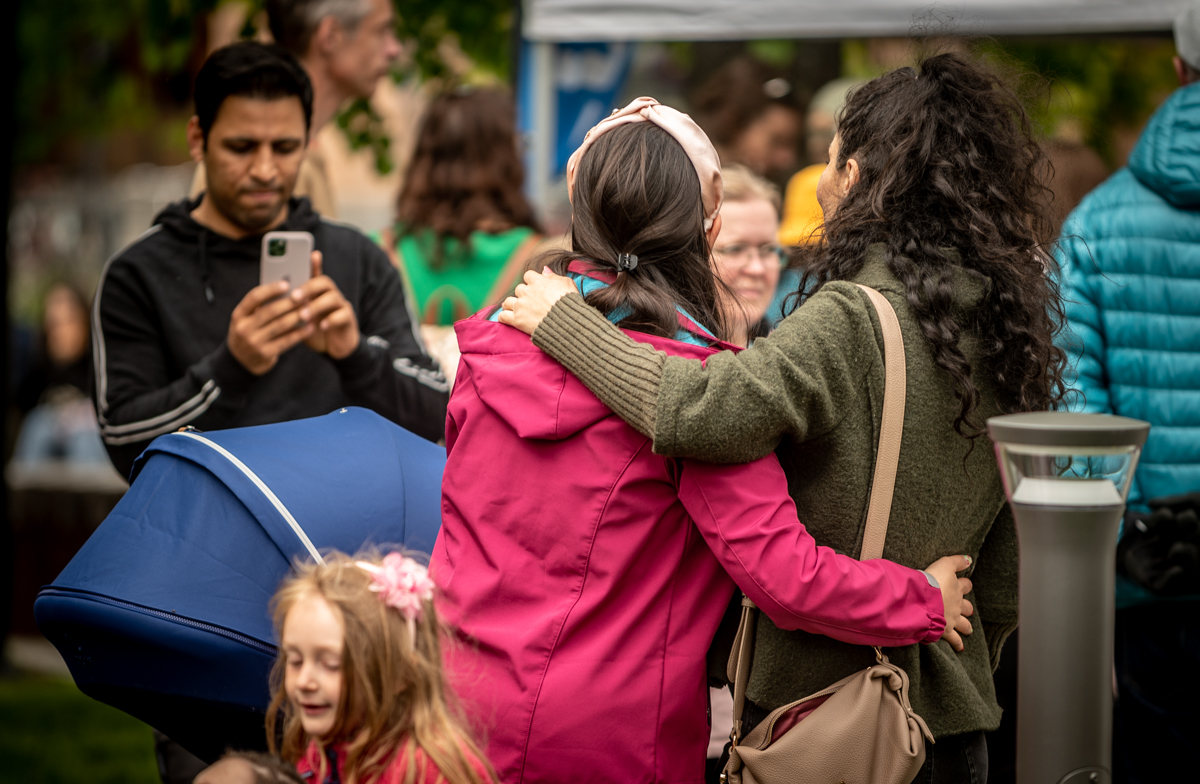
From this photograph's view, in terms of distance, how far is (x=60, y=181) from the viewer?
20.2 m

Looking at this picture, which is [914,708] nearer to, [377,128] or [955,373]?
[955,373]

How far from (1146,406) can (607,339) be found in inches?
73.6

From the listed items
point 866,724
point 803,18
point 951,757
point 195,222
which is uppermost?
point 803,18

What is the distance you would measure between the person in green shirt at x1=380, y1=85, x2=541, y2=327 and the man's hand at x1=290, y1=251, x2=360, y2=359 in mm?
1157

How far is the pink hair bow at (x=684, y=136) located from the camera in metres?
2.20

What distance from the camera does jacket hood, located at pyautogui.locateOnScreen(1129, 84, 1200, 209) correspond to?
3.18 meters

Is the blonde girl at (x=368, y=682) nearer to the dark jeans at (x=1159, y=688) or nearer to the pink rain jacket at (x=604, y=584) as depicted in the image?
the pink rain jacket at (x=604, y=584)

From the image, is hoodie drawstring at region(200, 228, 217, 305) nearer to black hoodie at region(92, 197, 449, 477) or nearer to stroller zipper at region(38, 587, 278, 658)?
black hoodie at region(92, 197, 449, 477)

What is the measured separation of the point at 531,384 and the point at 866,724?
2.68ft

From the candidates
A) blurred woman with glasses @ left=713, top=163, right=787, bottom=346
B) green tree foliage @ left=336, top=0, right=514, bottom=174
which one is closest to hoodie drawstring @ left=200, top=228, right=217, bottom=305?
blurred woman with glasses @ left=713, top=163, right=787, bottom=346

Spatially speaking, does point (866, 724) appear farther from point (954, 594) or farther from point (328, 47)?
point (328, 47)

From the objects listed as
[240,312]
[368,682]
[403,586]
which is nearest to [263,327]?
[240,312]

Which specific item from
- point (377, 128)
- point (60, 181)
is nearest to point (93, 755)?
point (377, 128)

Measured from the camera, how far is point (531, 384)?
6.88ft
